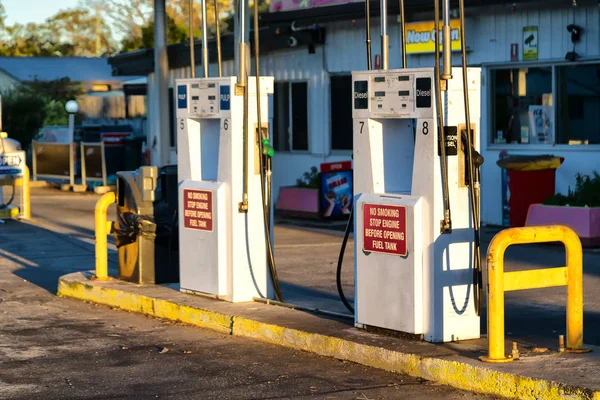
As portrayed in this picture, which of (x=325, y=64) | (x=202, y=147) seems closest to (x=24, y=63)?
(x=325, y=64)

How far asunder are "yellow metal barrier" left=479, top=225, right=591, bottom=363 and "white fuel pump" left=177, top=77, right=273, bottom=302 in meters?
3.13

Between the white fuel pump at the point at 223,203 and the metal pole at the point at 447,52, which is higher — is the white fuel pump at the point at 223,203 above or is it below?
below

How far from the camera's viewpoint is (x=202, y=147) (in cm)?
1047

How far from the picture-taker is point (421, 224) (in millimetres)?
7898

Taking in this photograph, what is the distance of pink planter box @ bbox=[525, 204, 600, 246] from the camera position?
14.3m

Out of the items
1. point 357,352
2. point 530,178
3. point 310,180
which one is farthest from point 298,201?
point 357,352

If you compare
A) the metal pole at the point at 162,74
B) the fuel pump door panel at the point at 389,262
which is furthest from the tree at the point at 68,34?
the fuel pump door panel at the point at 389,262

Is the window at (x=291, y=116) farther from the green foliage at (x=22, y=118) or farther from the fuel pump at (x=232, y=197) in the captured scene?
the green foliage at (x=22, y=118)

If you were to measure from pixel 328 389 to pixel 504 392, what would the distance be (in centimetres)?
118

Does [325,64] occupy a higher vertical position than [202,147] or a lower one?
higher

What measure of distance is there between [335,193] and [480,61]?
3479mm

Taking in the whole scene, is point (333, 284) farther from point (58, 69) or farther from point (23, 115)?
point (58, 69)

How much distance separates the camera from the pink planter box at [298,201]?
1944 centimetres

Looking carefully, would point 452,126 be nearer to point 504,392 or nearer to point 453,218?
point 453,218
